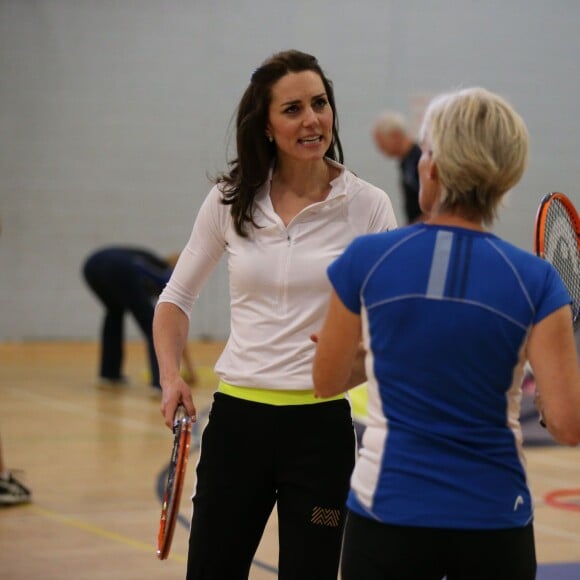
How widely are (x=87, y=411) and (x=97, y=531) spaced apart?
151 inches

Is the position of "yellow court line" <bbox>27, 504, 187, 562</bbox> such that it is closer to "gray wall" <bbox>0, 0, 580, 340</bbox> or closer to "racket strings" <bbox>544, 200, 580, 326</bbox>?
"racket strings" <bbox>544, 200, 580, 326</bbox>

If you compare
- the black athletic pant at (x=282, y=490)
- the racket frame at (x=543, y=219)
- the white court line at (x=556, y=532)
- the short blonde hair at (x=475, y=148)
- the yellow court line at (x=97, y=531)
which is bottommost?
the yellow court line at (x=97, y=531)

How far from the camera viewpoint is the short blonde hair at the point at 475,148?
7.19ft

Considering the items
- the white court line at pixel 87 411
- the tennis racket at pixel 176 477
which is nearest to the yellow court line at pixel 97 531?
the tennis racket at pixel 176 477

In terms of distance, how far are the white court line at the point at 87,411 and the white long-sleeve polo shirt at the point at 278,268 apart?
5524 millimetres

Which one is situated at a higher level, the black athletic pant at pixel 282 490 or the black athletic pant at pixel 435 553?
the black athletic pant at pixel 435 553

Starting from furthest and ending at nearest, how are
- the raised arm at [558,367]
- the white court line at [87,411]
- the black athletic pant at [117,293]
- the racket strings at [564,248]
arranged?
the black athletic pant at [117,293]
the white court line at [87,411]
the racket strings at [564,248]
the raised arm at [558,367]

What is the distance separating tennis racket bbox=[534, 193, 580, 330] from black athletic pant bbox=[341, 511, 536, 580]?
0.86m

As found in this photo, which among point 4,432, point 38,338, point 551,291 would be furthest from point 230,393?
point 38,338

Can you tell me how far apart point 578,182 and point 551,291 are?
13837mm

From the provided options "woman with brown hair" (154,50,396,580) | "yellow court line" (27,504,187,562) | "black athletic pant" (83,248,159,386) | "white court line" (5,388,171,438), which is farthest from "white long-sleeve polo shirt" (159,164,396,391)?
"black athletic pant" (83,248,159,386)

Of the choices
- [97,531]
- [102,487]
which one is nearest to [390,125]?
[102,487]

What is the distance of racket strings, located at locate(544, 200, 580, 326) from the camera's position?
9.85 ft

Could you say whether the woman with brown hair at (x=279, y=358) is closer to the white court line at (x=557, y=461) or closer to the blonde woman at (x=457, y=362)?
the blonde woman at (x=457, y=362)
